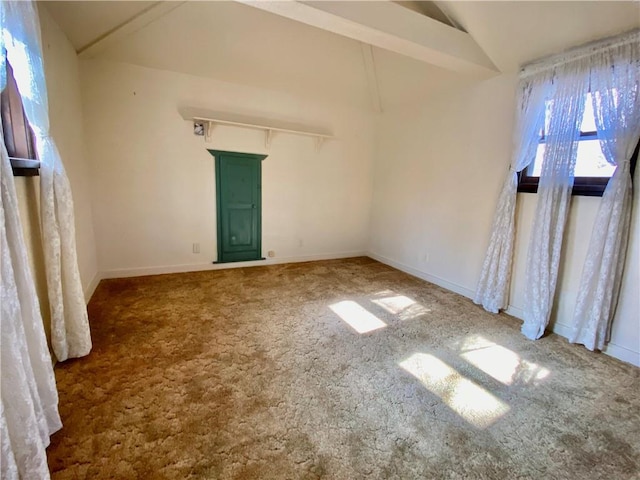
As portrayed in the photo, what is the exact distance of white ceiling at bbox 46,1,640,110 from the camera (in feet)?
7.14

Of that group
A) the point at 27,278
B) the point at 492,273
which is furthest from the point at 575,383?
the point at 27,278

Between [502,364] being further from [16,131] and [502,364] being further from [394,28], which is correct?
[16,131]

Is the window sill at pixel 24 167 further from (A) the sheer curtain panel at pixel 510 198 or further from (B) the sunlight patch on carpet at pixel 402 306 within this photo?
(A) the sheer curtain panel at pixel 510 198

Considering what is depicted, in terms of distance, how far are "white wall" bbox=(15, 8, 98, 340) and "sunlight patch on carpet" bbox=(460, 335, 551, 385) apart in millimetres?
2873

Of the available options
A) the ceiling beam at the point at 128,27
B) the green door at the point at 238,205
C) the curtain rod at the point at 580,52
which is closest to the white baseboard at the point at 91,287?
the green door at the point at 238,205

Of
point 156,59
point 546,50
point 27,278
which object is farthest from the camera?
point 156,59

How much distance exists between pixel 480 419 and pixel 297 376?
1057 millimetres

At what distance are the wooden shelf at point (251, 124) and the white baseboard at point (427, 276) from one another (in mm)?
1987

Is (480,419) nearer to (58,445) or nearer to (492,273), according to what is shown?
(492,273)

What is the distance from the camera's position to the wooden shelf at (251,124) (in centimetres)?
347

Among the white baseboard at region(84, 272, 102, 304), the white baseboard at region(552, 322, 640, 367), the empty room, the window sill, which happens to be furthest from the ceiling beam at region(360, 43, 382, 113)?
the white baseboard at region(84, 272, 102, 304)

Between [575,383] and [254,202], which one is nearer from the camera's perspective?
[575,383]

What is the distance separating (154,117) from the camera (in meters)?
3.36

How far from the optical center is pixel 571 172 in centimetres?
236
